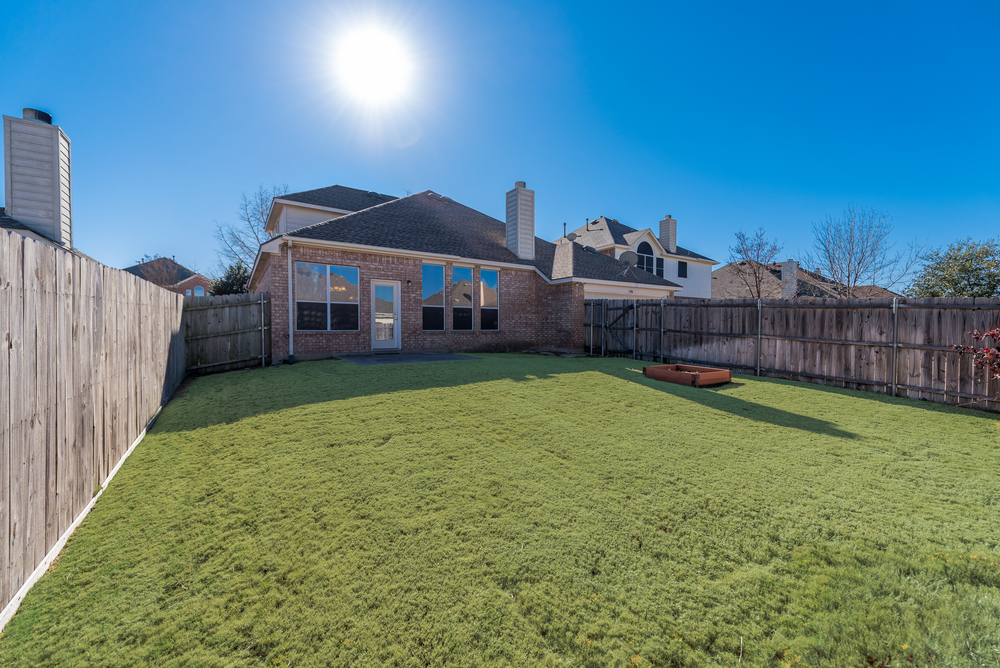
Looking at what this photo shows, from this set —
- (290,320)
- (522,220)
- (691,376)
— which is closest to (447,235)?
(522,220)

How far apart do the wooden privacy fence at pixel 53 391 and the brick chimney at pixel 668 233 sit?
28107mm

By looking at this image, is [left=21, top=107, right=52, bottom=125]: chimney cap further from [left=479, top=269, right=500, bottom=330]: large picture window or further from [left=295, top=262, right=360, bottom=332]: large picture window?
[left=479, top=269, right=500, bottom=330]: large picture window

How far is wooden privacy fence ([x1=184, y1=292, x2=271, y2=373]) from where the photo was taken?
8.46 metres

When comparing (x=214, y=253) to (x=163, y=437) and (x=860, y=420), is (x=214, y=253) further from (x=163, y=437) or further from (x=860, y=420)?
(x=860, y=420)

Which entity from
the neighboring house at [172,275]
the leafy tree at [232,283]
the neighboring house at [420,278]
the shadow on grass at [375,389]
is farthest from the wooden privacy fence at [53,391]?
the neighboring house at [172,275]

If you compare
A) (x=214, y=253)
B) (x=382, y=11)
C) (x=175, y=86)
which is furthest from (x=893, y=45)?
(x=214, y=253)

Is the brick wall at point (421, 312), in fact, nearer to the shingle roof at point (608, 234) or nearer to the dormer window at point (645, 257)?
the shingle roof at point (608, 234)

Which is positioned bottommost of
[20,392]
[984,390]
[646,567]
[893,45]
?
[646,567]

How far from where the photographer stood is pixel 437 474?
320 centimetres

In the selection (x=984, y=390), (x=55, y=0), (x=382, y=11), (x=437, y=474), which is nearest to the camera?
(x=437, y=474)

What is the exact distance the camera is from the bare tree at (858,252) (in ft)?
62.6

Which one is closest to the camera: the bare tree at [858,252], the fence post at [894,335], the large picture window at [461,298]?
the fence post at [894,335]

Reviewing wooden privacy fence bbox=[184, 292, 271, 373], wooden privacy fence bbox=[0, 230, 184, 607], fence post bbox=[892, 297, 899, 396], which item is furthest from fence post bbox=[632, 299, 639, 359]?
wooden privacy fence bbox=[0, 230, 184, 607]

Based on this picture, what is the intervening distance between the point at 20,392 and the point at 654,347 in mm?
11864
